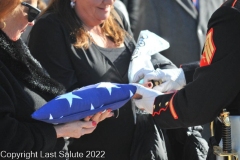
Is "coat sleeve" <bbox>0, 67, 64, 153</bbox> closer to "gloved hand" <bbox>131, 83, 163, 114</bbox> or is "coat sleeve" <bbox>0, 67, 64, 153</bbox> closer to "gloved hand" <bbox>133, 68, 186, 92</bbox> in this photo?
"gloved hand" <bbox>131, 83, 163, 114</bbox>

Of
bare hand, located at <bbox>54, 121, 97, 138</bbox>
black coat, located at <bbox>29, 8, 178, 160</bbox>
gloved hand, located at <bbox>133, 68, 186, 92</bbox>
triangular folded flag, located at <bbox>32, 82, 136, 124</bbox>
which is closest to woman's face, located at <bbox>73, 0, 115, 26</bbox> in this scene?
black coat, located at <bbox>29, 8, 178, 160</bbox>

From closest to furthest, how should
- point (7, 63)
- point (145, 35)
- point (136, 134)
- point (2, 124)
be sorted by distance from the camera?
point (2, 124) → point (7, 63) → point (136, 134) → point (145, 35)

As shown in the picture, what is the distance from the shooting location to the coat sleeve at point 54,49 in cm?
269

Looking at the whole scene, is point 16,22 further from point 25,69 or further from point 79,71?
point 79,71

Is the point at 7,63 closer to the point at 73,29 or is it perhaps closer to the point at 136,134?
the point at 73,29

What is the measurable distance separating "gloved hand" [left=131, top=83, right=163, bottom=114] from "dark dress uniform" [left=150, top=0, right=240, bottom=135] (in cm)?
17

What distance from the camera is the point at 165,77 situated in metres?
2.65

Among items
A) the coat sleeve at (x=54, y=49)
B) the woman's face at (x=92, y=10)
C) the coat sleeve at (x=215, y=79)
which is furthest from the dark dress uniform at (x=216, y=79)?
the woman's face at (x=92, y=10)

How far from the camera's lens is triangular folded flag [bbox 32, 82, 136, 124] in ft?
6.82

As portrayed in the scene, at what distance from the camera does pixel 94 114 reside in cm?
227

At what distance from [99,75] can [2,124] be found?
861 millimetres

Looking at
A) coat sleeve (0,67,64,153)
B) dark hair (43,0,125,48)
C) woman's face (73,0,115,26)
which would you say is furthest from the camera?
woman's face (73,0,115,26)

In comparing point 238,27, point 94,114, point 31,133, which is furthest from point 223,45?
point 31,133

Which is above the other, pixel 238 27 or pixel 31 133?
pixel 238 27
